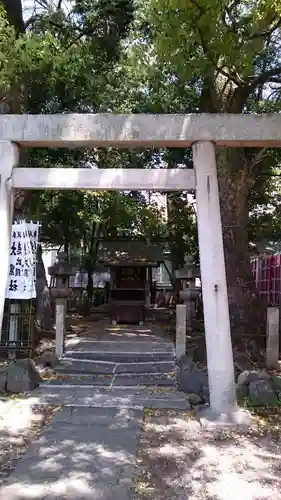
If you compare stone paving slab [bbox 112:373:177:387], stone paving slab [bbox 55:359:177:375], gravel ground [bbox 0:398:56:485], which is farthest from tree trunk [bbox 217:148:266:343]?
gravel ground [bbox 0:398:56:485]

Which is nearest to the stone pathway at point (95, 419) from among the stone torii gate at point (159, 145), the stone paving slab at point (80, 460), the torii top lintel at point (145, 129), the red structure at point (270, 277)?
the stone paving slab at point (80, 460)

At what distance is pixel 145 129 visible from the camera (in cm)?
678

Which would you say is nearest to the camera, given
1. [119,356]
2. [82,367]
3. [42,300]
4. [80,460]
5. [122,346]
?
[80,460]

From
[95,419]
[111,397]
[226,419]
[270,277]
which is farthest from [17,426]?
[270,277]

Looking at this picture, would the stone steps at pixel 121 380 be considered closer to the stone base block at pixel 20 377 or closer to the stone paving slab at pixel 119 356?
the stone base block at pixel 20 377

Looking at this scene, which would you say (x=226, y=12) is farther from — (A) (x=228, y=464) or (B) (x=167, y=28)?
(A) (x=228, y=464)

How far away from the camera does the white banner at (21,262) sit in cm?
832

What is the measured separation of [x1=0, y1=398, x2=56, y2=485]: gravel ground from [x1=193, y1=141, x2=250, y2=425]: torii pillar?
208 centimetres

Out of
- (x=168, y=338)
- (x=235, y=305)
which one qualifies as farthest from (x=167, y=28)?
(x=168, y=338)

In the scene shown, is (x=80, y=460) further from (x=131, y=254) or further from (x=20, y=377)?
(x=131, y=254)

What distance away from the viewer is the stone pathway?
4355 millimetres

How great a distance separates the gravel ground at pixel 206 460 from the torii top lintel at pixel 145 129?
12.3 ft

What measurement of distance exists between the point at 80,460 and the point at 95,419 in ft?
4.56

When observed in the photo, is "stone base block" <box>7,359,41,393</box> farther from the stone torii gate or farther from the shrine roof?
the shrine roof
